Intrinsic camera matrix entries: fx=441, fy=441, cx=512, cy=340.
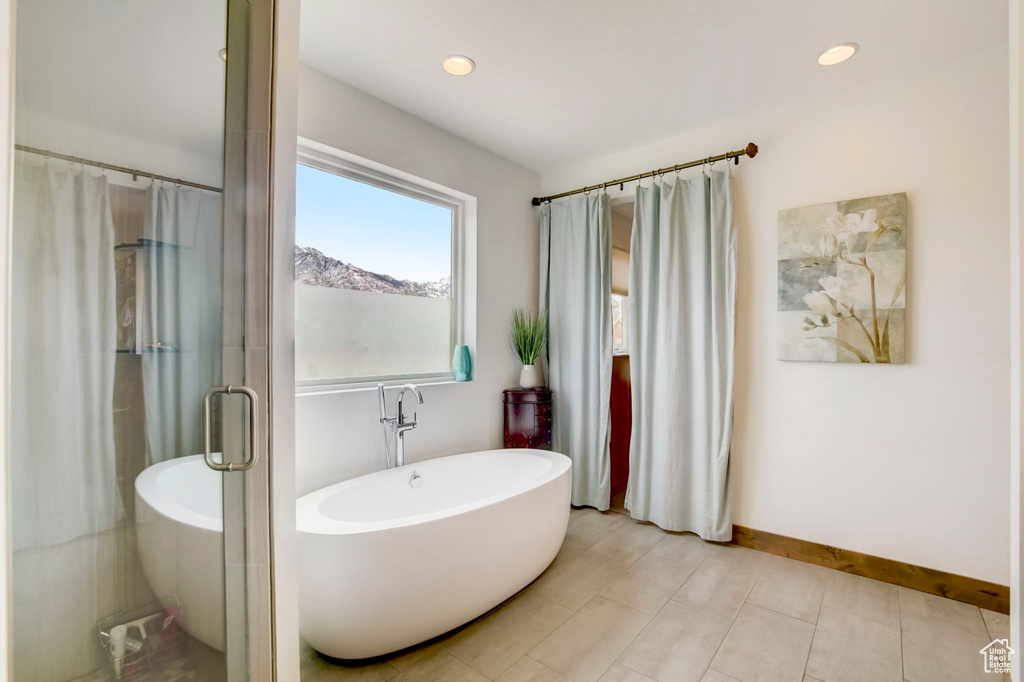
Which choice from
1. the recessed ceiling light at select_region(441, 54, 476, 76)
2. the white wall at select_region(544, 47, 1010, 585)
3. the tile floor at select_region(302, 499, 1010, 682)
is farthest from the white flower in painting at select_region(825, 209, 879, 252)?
the recessed ceiling light at select_region(441, 54, 476, 76)

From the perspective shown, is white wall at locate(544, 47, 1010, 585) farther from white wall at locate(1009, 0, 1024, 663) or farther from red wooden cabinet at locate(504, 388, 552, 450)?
white wall at locate(1009, 0, 1024, 663)

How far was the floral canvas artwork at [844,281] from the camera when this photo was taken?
7.39ft

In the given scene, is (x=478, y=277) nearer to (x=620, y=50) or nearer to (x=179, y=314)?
(x=620, y=50)

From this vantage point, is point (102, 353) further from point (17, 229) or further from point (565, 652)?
point (565, 652)

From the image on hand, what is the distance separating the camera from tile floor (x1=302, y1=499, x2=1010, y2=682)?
1.64 metres

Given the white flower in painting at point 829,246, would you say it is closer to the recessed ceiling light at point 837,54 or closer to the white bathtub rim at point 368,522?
the recessed ceiling light at point 837,54

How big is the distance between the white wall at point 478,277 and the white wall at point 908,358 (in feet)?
5.04

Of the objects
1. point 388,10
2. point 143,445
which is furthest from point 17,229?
point 388,10

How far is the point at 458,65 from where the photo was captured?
2176 mm

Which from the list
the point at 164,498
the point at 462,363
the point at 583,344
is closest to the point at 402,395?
the point at 462,363

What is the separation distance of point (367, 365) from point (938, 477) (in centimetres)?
302

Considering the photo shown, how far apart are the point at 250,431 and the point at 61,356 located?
1.60 ft

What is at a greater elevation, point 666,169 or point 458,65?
point 458,65

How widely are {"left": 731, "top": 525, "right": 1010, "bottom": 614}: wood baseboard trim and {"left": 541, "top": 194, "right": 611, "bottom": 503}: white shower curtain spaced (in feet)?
3.28
